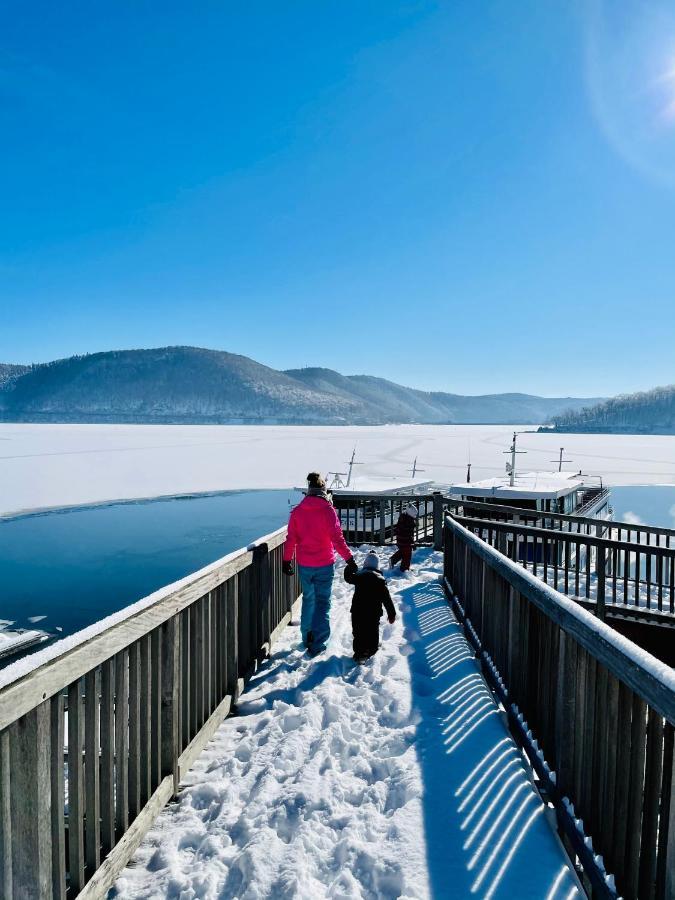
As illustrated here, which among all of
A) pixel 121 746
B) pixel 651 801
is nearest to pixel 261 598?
pixel 121 746

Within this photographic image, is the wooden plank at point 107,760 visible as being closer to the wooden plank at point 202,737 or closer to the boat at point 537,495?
the wooden plank at point 202,737

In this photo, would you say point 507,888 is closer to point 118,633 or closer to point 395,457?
point 118,633

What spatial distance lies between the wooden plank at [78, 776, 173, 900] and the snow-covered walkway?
6cm

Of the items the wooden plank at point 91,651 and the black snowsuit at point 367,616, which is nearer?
the wooden plank at point 91,651

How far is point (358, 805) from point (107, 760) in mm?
1486

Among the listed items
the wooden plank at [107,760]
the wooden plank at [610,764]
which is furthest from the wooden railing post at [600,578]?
the wooden plank at [107,760]

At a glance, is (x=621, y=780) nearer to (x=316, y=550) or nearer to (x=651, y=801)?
(x=651, y=801)

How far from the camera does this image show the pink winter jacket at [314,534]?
5676mm

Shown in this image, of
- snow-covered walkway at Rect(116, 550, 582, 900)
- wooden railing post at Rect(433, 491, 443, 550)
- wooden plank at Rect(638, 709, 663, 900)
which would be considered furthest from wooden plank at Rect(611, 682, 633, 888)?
wooden railing post at Rect(433, 491, 443, 550)

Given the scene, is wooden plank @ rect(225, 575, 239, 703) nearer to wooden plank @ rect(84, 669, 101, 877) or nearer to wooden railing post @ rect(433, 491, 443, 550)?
wooden plank @ rect(84, 669, 101, 877)

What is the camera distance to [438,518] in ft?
37.0

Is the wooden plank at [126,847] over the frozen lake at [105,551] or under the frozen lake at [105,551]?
over

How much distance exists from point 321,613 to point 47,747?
376 centimetres

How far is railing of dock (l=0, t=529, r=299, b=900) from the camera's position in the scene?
2.04m
